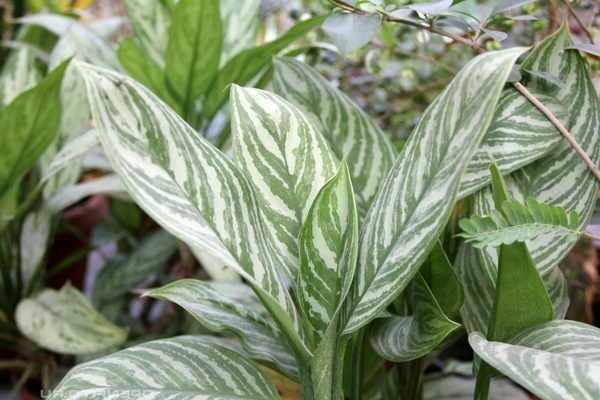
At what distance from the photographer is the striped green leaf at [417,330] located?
0.51m

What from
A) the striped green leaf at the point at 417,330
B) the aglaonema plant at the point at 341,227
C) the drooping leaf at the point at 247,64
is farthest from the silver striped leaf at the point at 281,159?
the drooping leaf at the point at 247,64

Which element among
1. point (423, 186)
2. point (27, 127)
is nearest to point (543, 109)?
point (423, 186)

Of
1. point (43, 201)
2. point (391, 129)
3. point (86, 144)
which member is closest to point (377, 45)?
point (391, 129)

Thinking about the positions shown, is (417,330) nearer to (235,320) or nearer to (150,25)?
(235,320)

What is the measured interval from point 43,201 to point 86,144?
20 cm

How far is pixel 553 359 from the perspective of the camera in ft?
1.38

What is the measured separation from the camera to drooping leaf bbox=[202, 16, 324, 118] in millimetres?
889

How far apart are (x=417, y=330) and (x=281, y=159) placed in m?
0.18

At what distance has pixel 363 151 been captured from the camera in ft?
2.20

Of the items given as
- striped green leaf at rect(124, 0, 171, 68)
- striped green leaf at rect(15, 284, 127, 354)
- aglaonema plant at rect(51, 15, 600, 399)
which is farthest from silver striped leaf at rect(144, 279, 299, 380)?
striped green leaf at rect(124, 0, 171, 68)

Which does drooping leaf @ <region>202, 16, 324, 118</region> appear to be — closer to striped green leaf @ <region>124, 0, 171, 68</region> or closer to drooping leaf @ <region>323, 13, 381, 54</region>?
striped green leaf @ <region>124, 0, 171, 68</region>

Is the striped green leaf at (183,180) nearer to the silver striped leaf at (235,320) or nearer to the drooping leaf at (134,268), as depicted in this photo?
the silver striped leaf at (235,320)

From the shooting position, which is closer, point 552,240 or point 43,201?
point 552,240

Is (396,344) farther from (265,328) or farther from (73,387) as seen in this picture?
(73,387)
